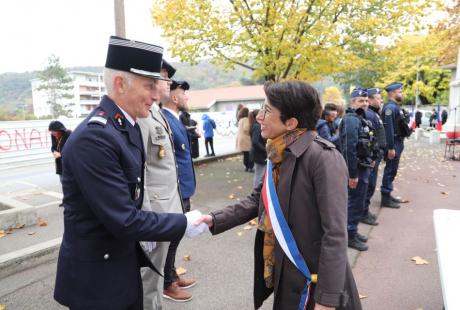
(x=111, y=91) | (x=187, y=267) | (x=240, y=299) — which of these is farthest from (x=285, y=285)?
(x=187, y=267)

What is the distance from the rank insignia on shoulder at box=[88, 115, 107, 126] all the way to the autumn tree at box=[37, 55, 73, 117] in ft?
211

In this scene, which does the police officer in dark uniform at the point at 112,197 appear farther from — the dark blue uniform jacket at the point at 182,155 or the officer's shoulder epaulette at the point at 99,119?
the dark blue uniform jacket at the point at 182,155

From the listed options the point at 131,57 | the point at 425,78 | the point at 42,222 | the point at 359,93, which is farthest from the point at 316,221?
the point at 425,78

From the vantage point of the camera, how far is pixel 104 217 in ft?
5.15

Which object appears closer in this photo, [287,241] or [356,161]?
[287,241]

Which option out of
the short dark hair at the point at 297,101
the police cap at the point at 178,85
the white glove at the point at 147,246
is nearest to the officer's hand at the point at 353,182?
the police cap at the point at 178,85

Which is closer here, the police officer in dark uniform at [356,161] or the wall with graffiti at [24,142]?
the police officer in dark uniform at [356,161]

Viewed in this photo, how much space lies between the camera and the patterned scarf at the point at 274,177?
1843mm

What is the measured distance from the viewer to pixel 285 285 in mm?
1838

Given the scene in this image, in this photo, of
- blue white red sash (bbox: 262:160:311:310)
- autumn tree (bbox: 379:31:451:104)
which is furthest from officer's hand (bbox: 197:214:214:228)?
autumn tree (bbox: 379:31:451:104)

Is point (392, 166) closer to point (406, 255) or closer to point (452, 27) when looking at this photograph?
point (406, 255)

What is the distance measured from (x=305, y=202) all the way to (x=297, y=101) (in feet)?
1.74

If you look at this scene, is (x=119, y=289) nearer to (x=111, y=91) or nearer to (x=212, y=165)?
(x=111, y=91)

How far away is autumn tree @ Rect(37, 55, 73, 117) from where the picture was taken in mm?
60000
